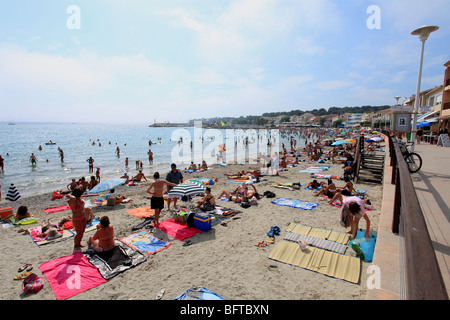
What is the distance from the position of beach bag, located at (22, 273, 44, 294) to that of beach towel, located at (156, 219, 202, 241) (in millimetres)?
3086

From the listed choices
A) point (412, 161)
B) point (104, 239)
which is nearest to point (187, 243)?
point (104, 239)

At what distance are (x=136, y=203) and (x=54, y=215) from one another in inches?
123

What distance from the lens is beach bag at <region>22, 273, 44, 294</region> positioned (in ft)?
15.0

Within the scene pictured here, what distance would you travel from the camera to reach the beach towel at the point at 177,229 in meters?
6.86

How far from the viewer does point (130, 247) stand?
20.4ft

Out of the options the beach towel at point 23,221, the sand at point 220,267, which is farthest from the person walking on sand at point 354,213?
the beach towel at point 23,221

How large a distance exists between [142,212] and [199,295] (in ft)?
18.5

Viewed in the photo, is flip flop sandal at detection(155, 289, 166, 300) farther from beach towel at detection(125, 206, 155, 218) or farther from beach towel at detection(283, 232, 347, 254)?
beach towel at detection(125, 206, 155, 218)

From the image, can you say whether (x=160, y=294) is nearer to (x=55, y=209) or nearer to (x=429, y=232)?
(x=429, y=232)

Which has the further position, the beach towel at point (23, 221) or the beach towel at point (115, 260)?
the beach towel at point (23, 221)

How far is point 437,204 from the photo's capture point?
5.00m

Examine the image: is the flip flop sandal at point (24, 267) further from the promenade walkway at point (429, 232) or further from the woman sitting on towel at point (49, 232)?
the promenade walkway at point (429, 232)

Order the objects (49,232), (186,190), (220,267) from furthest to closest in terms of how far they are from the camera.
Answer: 1. (186,190)
2. (49,232)
3. (220,267)

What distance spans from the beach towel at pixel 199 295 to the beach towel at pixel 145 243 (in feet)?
6.77
